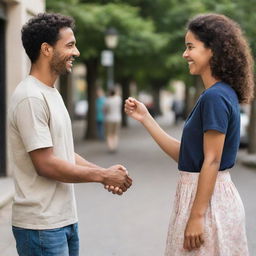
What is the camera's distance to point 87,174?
2914 mm

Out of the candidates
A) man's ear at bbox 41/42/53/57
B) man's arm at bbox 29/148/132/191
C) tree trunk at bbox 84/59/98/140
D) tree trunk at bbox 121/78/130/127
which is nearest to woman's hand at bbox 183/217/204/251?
man's arm at bbox 29/148/132/191

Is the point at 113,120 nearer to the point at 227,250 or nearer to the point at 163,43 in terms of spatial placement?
the point at 163,43

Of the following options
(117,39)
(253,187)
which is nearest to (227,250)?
(253,187)

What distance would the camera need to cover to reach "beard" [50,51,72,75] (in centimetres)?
305

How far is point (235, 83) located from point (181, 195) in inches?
24.6

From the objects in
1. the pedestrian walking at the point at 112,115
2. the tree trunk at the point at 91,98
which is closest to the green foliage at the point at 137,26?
the tree trunk at the point at 91,98

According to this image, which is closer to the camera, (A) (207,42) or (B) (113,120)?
(A) (207,42)

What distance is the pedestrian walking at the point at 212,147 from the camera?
2.91 meters

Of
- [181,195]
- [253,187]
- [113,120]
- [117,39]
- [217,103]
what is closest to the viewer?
[217,103]

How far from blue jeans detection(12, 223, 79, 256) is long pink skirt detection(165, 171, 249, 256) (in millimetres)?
544

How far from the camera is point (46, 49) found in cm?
301

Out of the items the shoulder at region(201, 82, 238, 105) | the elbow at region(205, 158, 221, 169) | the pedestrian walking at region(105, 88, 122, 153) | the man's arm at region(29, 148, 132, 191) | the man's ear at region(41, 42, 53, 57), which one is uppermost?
the man's ear at region(41, 42, 53, 57)

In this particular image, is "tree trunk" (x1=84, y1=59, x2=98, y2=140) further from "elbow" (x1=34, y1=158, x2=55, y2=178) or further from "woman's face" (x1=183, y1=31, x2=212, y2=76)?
"elbow" (x1=34, y1=158, x2=55, y2=178)

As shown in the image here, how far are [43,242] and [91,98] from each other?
69.6 ft
